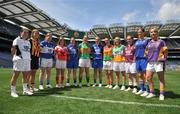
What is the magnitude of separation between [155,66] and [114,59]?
10.3 feet

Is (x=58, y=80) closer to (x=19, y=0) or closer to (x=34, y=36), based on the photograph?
(x=34, y=36)

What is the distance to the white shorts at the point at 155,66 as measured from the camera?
8435mm

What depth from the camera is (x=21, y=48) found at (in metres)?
9.02

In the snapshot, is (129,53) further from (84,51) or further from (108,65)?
(84,51)

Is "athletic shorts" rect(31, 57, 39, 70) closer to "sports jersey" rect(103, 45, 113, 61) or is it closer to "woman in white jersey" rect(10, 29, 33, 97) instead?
"woman in white jersey" rect(10, 29, 33, 97)

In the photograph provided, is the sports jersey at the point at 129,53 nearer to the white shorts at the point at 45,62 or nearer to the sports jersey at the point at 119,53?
the sports jersey at the point at 119,53

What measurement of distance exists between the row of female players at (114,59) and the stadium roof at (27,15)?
34567 mm

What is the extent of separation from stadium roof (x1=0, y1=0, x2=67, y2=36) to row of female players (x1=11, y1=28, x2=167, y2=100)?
34567 millimetres

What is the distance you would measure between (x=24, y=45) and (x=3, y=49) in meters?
56.9

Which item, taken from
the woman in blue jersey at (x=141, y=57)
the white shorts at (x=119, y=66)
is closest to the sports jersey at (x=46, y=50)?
the white shorts at (x=119, y=66)

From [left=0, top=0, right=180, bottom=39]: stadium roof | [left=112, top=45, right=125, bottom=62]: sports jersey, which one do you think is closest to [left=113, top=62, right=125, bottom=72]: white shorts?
[left=112, top=45, right=125, bottom=62]: sports jersey

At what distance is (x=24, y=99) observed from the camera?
26.5ft

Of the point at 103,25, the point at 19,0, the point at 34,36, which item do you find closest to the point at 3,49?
the point at 19,0

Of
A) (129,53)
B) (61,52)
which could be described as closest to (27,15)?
(61,52)
